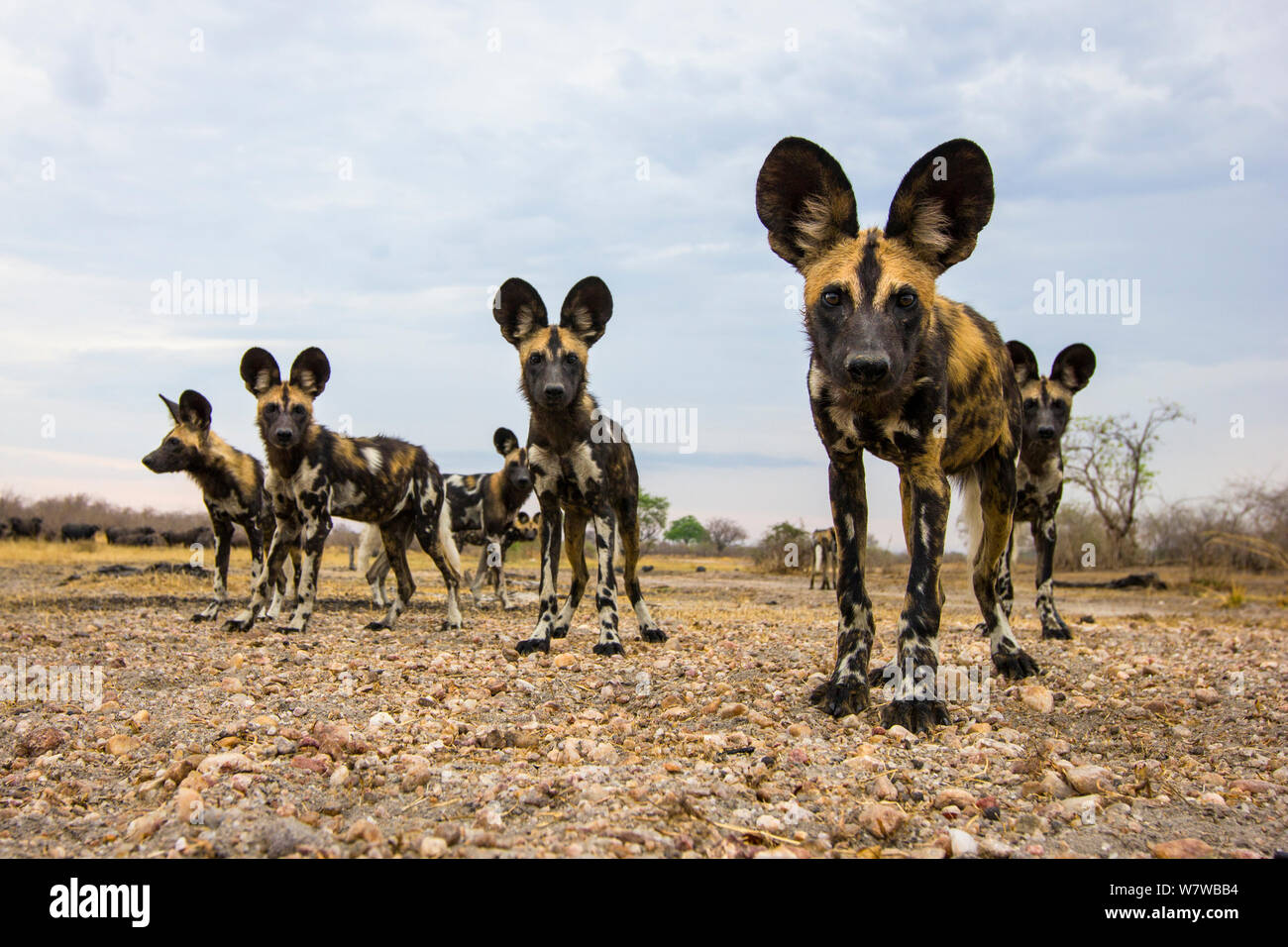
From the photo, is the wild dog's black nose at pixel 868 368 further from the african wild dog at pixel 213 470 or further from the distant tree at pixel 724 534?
the distant tree at pixel 724 534

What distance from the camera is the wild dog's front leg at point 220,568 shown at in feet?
36.9

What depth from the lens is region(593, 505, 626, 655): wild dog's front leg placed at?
7.83m

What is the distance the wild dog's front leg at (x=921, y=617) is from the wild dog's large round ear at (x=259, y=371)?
26.8 feet

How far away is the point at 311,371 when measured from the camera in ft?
34.9

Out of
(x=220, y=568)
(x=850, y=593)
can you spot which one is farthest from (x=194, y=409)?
(x=850, y=593)

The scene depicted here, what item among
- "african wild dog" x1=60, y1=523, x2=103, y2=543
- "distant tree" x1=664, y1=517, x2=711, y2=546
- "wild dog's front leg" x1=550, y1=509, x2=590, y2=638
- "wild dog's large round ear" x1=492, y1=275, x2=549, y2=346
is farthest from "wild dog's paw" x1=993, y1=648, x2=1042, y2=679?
"distant tree" x1=664, y1=517, x2=711, y2=546

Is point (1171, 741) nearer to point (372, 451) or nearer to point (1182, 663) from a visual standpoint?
point (1182, 663)

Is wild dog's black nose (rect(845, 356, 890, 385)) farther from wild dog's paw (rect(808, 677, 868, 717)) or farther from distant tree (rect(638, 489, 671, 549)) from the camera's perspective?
distant tree (rect(638, 489, 671, 549))

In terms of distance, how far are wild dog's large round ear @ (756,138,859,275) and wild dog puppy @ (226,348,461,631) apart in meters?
6.79

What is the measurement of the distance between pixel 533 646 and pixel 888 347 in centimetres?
459

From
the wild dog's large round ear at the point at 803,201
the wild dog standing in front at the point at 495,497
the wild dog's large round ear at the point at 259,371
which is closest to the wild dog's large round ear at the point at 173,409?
the wild dog's large round ear at the point at 259,371

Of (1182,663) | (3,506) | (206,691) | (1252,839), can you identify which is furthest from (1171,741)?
(3,506)

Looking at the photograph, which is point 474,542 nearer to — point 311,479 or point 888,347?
point 311,479
